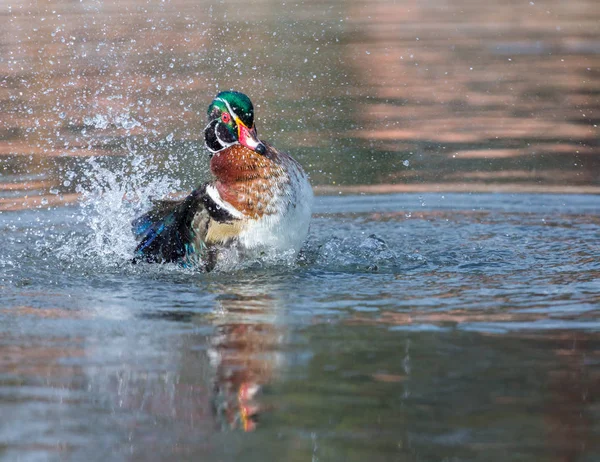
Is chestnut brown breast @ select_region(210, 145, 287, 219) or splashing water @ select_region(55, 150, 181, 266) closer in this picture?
chestnut brown breast @ select_region(210, 145, 287, 219)

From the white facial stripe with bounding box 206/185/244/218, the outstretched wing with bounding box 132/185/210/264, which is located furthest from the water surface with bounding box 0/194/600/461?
the white facial stripe with bounding box 206/185/244/218

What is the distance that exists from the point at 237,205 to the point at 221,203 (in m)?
0.14

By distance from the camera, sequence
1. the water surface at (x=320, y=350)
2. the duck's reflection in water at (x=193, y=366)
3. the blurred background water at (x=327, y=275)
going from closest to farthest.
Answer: the water surface at (x=320, y=350) → the blurred background water at (x=327, y=275) → the duck's reflection in water at (x=193, y=366)

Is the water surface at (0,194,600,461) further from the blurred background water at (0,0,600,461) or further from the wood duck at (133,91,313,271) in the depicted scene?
the wood duck at (133,91,313,271)

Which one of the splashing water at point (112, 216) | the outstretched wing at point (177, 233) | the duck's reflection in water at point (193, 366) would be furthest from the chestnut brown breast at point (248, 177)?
the splashing water at point (112, 216)

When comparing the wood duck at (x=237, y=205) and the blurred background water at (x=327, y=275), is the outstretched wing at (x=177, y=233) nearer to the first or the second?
the wood duck at (x=237, y=205)

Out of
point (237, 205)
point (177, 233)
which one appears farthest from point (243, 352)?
point (177, 233)

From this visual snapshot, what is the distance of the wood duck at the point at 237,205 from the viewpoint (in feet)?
23.3

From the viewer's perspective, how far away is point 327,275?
7.09 meters

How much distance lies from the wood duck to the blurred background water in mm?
176

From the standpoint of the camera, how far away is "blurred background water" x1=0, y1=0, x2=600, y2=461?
180 inches

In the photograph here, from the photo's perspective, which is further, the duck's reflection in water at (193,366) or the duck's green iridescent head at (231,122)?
the duck's green iridescent head at (231,122)

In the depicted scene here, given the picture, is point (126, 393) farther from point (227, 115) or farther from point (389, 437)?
point (227, 115)

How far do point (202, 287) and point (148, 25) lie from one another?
14.6 m
